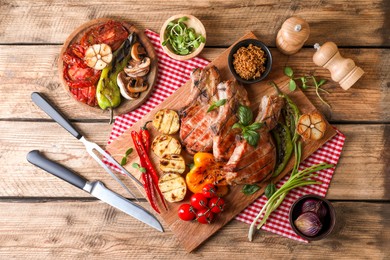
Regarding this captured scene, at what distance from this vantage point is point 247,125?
3.20 metres


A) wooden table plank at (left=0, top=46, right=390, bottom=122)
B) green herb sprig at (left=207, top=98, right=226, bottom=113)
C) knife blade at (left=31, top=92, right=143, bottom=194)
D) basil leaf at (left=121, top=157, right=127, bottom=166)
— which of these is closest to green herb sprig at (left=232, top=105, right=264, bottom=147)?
green herb sprig at (left=207, top=98, right=226, bottom=113)

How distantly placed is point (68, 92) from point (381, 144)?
2369mm

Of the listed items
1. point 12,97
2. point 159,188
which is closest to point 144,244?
point 159,188

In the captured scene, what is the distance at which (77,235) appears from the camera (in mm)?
3527

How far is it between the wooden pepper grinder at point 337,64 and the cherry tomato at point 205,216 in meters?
1.33

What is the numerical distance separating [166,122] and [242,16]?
100 centimetres

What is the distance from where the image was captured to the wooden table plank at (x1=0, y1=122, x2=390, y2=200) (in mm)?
3467

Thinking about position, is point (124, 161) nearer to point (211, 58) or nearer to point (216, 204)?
point (216, 204)

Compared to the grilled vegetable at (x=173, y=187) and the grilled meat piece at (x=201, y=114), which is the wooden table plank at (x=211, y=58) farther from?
the grilled vegetable at (x=173, y=187)

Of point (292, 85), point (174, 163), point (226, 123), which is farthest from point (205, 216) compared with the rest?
point (292, 85)

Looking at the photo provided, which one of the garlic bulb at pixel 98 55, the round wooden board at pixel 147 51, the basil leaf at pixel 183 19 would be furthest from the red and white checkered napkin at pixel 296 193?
the garlic bulb at pixel 98 55

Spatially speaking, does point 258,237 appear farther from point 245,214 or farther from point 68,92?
point 68,92

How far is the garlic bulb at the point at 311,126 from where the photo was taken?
3291mm

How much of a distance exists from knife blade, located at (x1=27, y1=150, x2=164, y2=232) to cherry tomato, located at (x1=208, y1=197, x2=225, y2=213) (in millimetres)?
446
